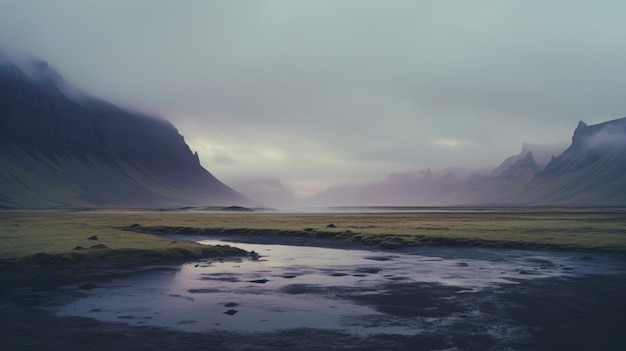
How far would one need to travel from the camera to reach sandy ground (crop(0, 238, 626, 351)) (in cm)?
2214

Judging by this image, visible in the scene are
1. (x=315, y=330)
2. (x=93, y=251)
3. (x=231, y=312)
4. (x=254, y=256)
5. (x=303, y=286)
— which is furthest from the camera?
(x=254, y=256)

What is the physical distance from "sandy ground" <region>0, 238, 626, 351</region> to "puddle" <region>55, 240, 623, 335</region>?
105cm

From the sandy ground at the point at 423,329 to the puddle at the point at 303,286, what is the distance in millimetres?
1050

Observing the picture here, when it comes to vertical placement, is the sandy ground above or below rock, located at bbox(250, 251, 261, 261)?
below

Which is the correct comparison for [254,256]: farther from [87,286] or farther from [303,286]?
[87,286]

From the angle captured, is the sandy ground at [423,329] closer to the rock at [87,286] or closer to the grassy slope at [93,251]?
the rock at [87,286]

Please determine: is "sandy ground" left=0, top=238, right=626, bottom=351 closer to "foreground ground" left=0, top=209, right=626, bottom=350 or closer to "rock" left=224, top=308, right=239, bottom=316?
"foreground ground" left=0, top=209, right=626, bottom=350

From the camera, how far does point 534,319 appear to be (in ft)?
88.7

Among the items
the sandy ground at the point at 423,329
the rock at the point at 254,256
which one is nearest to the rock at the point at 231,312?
the sandy ground at the point at 423,329

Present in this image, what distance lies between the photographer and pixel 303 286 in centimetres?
3756

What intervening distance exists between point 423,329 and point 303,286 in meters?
14.3

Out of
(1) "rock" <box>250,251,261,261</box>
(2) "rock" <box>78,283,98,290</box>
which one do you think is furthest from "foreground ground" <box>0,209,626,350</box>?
(1) "rock" <box>250,251,261,261</box>

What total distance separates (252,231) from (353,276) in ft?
171

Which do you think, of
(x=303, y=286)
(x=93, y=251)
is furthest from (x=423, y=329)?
(x=93, y=251)
